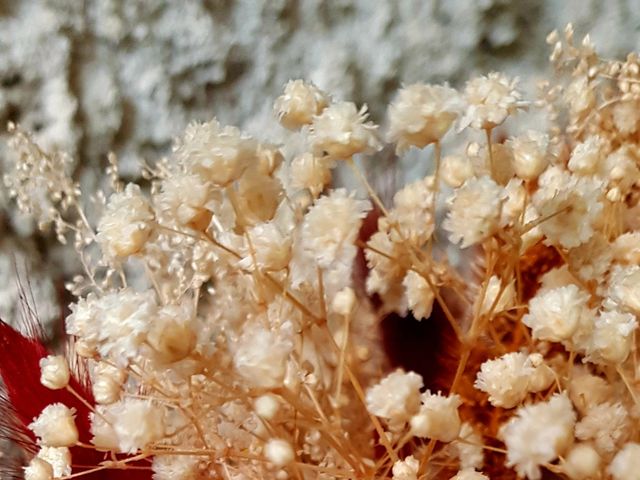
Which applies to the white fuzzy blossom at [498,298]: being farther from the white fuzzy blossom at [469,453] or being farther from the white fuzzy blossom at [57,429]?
the white fuzzy blossom at [57,429]

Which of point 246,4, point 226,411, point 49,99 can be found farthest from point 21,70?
point 226,411

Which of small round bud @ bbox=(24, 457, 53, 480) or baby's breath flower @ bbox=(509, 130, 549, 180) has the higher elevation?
baby's breath flower @ bbox=(509, 130, 549, 180)

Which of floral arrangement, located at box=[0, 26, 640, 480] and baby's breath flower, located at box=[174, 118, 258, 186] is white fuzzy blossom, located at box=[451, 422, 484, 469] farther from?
baby's breath flower, located at box=[174, 118, 258, 186]

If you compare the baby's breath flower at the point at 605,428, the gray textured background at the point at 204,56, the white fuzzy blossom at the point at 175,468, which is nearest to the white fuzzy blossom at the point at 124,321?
the white fuzzy blossom at the point at 175,468

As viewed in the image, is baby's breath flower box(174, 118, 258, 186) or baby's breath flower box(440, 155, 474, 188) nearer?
baby's breath flower box(174, 118, 258, 186)

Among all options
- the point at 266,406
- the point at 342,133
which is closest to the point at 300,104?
the point at 342,133

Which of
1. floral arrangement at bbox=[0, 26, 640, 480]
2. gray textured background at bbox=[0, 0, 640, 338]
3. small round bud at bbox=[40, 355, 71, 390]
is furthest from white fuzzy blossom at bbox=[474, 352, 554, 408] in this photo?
gray textured background at bbox=[0, 0, 640, 338]
